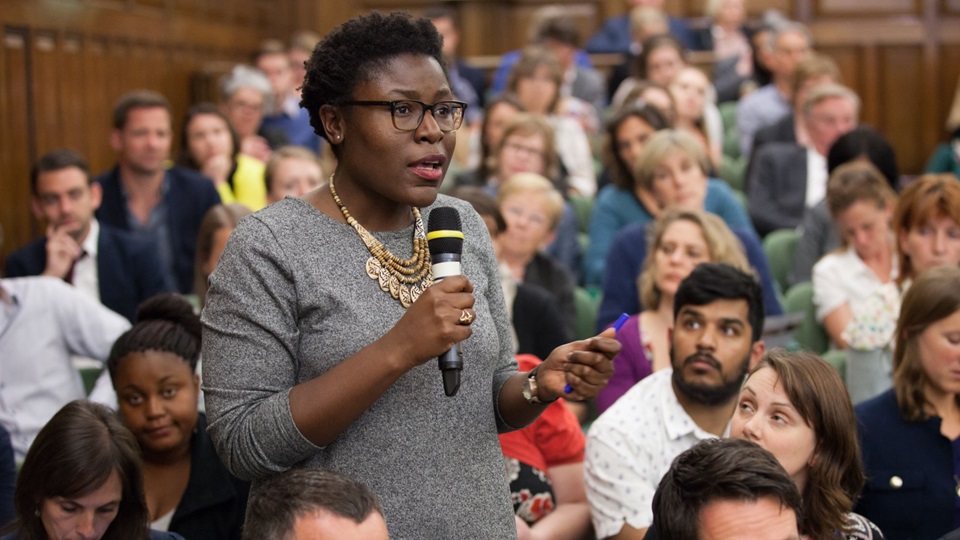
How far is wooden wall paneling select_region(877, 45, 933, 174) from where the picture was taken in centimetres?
783

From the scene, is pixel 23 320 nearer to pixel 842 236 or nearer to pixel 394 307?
pixel 394 307

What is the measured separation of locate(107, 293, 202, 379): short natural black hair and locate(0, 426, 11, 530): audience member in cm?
25

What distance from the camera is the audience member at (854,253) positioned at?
3.59m

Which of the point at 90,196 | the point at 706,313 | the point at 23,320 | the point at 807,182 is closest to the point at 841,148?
the point at 807,182

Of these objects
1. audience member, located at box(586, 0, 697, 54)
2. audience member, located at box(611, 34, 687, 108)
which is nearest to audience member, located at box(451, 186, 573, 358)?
audience member, located at box(611, 34, 687, 108)

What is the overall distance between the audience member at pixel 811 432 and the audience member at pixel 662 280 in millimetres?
913

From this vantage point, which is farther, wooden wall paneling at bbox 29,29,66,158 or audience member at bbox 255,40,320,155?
audience member at bbox 255,40,320,155

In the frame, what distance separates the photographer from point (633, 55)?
707 cm

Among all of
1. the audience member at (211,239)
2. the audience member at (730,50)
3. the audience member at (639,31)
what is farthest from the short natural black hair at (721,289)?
the audience member at (730,50)

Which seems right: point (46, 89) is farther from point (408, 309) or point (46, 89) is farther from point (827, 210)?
point (408, 309)

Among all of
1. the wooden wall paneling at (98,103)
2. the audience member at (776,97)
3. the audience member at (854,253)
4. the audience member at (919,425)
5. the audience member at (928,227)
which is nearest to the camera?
the audience member at (919,425)

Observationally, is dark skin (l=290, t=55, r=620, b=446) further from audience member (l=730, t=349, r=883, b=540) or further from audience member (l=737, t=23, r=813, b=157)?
audience member (l=737, t=23, r=813, b=157)

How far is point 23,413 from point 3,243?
1779mm

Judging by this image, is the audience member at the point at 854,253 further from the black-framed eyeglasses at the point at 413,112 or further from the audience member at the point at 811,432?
the black-framed eyeglasses at the point at 413,112
